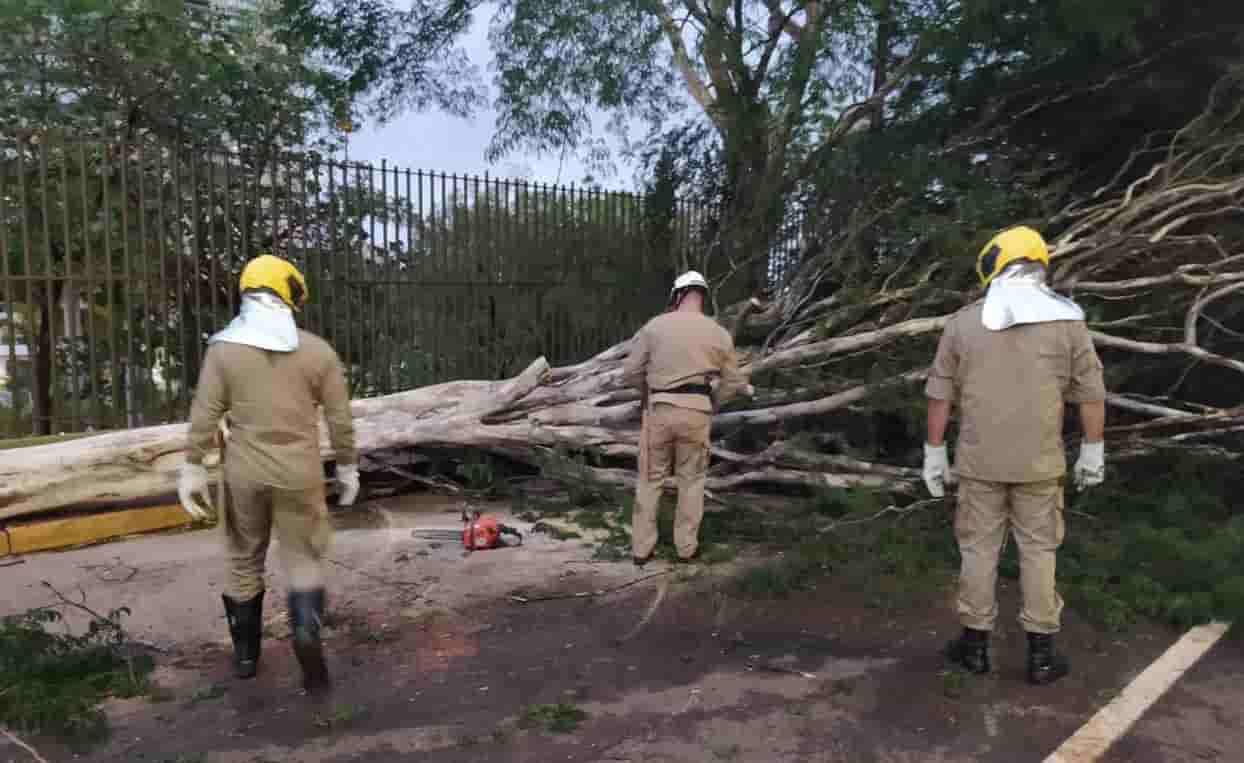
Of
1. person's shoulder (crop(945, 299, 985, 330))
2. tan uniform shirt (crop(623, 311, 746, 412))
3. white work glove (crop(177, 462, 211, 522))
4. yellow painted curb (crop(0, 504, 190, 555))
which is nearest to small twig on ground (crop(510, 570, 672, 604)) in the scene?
tan uniform shirt (crop(623, 311, 746, 412))

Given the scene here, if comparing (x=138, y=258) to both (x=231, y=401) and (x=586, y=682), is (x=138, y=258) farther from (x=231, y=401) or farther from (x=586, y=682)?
(x=586, y=682)

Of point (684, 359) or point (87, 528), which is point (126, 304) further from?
point (684, 359)

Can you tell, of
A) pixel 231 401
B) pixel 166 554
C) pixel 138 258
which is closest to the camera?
pixel 231 401

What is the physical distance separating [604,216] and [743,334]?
11.0ft

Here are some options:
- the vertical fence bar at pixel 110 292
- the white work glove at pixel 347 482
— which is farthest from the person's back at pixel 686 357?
the vertical fence bar at pixel 110 292

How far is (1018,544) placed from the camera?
3961 mm

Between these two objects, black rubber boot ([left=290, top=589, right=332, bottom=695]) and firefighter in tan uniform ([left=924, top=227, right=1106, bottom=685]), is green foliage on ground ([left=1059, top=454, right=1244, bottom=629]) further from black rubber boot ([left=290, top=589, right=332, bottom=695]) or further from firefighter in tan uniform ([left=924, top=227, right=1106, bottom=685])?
black rubber boot ([left=290, top=589, right=332, bottom=695])

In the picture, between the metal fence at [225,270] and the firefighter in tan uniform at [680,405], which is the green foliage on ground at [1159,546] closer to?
the firefighter in tan uniform at [680,405]

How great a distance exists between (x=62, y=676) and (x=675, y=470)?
10.5 feet

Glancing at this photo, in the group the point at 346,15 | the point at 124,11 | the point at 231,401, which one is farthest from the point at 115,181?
the point at 231,401

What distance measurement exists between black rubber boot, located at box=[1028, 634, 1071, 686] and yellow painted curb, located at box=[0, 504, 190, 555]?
210 inches

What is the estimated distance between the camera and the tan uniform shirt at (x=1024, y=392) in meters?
3.89

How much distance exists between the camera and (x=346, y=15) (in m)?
9.91

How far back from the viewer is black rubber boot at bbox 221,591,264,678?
4035 mm
